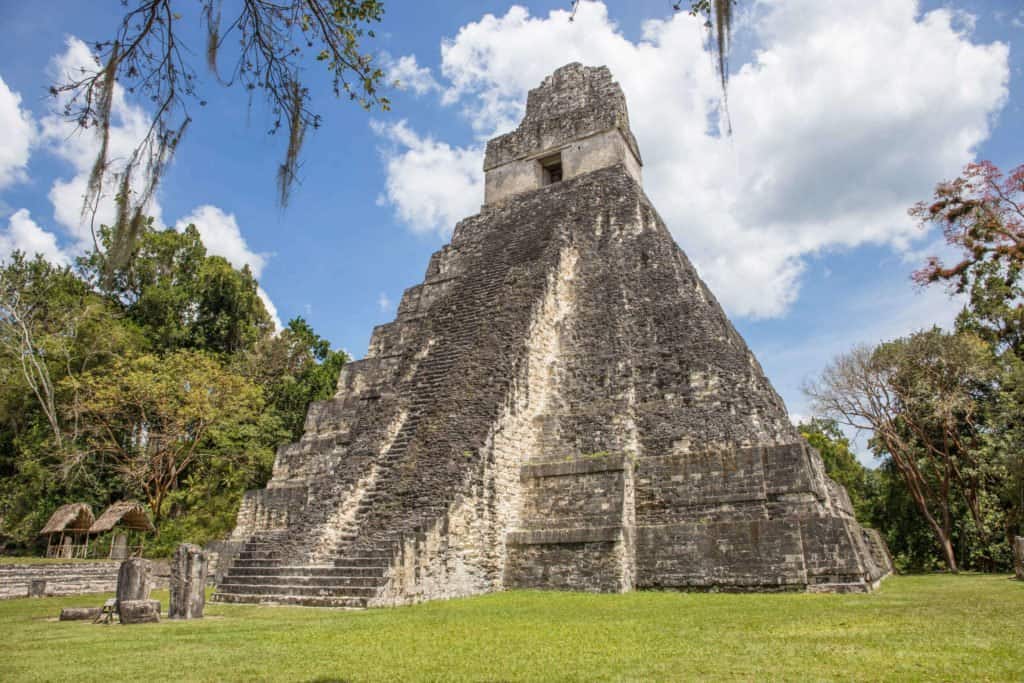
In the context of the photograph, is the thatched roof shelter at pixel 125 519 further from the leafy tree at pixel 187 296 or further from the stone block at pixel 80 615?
the stone block at pixel 80 615

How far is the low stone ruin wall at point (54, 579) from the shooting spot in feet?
36.5

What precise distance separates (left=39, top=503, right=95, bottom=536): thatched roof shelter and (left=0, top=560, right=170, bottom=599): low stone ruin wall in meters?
7.47

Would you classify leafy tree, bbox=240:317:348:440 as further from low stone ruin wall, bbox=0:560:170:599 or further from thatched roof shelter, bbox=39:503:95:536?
low stone ruin wall, bbox=0:560:170:599

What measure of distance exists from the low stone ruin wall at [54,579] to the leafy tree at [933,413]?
18.2 m

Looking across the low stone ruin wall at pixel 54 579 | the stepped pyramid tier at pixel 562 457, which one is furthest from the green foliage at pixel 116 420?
the stepped pyramid tier at pixel 562 457

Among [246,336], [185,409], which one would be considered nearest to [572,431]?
[185,409]

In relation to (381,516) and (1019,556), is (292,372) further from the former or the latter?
(1019,556)

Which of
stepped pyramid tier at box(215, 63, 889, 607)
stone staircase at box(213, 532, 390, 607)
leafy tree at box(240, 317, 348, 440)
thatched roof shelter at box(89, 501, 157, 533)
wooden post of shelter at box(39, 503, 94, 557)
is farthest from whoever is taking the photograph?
leafy tree at box(240, 317, 348, 440)

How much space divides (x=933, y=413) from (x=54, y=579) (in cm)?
2033

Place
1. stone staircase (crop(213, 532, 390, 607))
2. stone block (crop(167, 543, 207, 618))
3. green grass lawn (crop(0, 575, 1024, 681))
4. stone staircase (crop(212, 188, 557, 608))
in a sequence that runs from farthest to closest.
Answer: stone staircase (crop(212, 188, 557, 608)) < stone staircase (crop(213, 532, 390, 607)) < stone block (crop(167, 543, 207, 618)) < green grass lawn (crop(0, 575, 1024, 681))

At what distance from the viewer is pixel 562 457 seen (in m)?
11.1

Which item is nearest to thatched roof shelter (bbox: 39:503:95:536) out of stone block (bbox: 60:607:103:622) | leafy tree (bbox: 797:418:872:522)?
stone block (bbox: 60:607:103:622)

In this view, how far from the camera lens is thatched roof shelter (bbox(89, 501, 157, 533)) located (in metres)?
18.6

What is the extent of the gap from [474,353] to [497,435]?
6.17 ft
